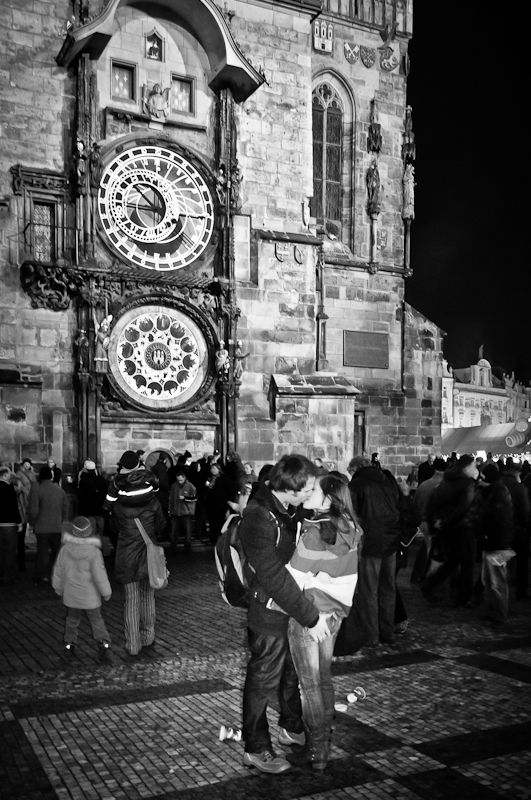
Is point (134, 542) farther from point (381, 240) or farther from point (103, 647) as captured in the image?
point (381, 240)

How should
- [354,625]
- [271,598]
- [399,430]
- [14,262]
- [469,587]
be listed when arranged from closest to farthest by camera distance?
[271,598], [354,625], [469,587], [14,262], [399,430]

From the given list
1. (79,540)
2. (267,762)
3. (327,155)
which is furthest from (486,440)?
(267,762)

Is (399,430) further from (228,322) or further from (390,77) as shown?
(390,77)

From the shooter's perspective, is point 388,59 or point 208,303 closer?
point 208,303

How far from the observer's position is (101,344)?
17469 mm

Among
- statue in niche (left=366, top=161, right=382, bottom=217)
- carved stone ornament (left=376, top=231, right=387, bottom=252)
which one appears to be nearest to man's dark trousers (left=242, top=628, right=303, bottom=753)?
carved stone ornament (left=376, top=231, right=387, bottom=252)

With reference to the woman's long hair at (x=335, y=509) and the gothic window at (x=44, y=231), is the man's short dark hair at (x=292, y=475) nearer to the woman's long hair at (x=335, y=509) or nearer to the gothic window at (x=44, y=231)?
the woman's long hair at (x=335, y=509)

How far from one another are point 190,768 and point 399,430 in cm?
1896

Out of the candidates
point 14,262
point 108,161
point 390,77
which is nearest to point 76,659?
point 14,262

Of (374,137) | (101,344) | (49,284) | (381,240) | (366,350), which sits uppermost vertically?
(374,137)

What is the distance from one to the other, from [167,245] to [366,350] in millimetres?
6678

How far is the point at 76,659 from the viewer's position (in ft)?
25.0

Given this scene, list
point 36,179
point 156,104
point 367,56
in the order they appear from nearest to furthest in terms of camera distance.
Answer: point 36,179, point 156,104, point 367,56

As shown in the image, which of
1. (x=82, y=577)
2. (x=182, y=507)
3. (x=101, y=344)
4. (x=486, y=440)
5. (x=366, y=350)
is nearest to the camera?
(x=82, y=577)
